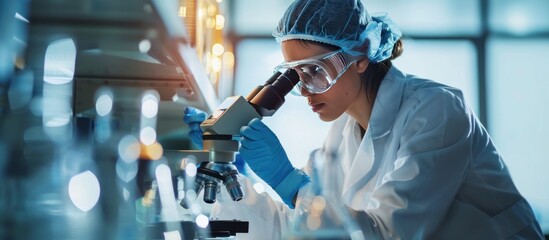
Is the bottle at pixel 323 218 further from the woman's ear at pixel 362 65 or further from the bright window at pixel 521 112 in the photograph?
the bright window at pixel 521 112

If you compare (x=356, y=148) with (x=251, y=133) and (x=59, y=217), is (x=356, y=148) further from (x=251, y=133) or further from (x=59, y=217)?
(x=59, y=217)

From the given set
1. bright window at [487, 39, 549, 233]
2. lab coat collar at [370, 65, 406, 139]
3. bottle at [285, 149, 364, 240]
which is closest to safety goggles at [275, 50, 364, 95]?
lab coat collar at [370, 65, 406, 139]

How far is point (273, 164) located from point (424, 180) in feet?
1.30

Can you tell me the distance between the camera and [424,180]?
1.38 metres

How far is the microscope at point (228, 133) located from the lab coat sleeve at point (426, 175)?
352 mm

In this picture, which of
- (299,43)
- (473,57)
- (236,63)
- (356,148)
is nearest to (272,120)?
(236,63)

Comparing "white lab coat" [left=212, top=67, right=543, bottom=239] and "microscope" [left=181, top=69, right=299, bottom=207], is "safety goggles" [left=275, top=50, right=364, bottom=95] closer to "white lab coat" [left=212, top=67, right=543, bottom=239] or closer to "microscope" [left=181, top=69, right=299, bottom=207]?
"microscope" [left=181, top=69, right=299, bottom=207]

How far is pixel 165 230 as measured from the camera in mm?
1045

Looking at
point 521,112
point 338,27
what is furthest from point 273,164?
point 521,112

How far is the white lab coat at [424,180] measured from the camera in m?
1.38

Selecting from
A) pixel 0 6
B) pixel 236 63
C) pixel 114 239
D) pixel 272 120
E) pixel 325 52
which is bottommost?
pixel 272 120

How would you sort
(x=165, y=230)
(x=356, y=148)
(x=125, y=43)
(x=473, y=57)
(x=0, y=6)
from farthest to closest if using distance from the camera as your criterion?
(x=473, y=57) → (x=356, y=148) → (x=165, y=230) → (x=125, y=43) → (x=0, y=6)

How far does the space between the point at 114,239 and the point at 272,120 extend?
2.89 meters

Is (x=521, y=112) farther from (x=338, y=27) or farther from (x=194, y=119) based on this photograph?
(x=194, y=119)
